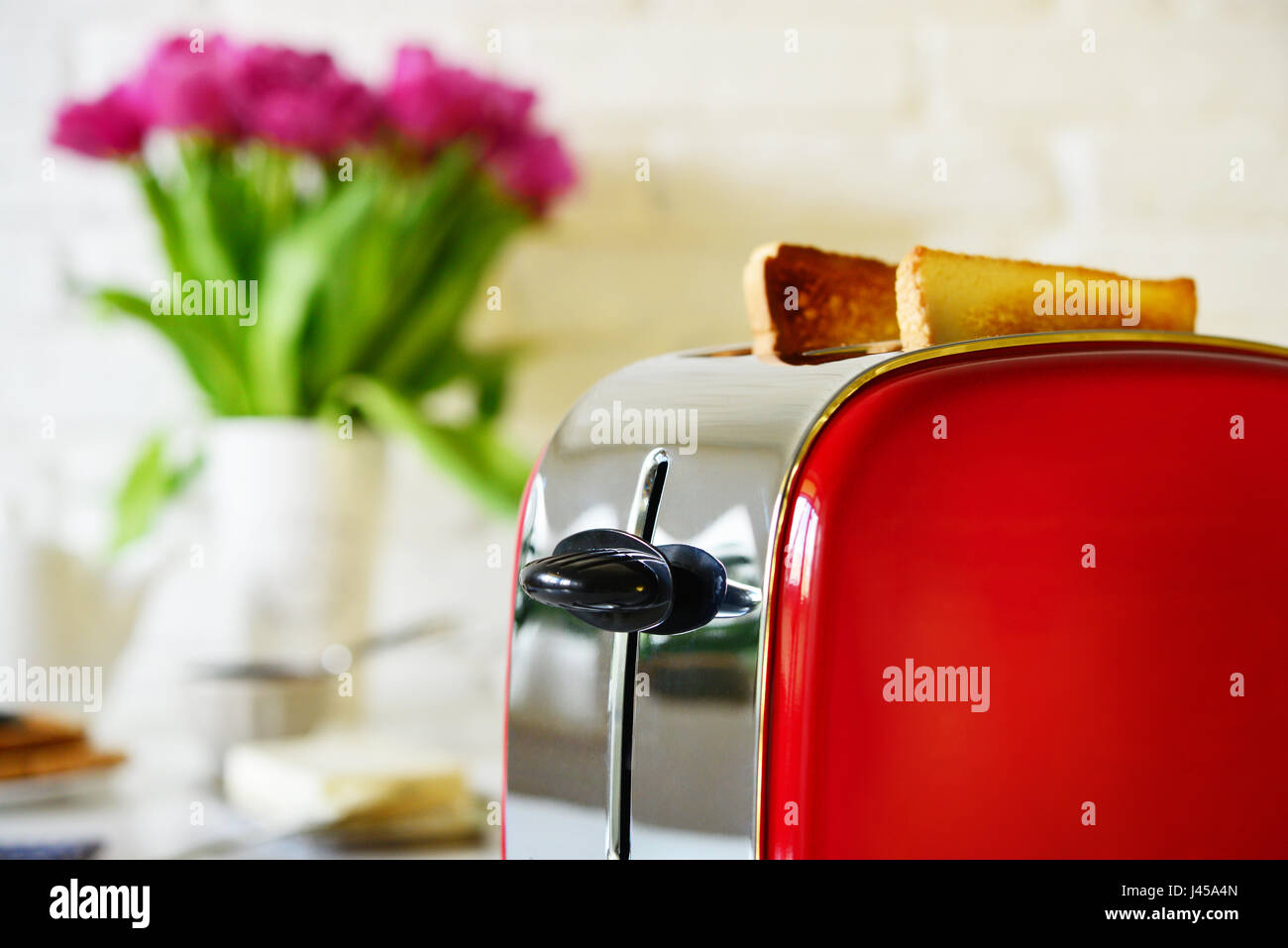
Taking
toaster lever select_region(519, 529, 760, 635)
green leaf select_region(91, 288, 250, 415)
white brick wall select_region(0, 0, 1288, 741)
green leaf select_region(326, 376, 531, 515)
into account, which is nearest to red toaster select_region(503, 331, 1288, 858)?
toaster lever select_region(519, 529, 760, 635)

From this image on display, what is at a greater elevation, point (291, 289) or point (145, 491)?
point (291, 289)

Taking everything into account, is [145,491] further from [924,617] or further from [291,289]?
[924,617]

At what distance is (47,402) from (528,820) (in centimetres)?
82

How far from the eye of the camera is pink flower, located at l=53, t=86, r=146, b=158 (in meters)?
0.81

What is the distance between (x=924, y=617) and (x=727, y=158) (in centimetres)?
76

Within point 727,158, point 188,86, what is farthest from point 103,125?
point 727,158

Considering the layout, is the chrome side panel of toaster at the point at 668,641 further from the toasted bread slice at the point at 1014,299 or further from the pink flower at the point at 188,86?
the pink flower at the point at 188,86

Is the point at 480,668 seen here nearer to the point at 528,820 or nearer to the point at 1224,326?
the point at 528,820

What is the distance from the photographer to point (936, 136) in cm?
102

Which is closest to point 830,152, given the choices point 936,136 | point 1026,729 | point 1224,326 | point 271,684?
point 936,136

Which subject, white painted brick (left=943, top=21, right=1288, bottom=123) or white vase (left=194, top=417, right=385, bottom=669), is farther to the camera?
white painted brick (left=943, top=21, right=1288, bottom=123)

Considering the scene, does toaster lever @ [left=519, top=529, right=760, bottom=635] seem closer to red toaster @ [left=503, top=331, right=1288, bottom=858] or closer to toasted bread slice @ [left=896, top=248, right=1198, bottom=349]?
red toaster @ [left=503, top=331, right=1288, bottom=858]

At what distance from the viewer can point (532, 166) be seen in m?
0.88

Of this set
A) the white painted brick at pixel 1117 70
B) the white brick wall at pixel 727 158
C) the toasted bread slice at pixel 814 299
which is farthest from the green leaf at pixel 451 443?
the white painted brick at pixel 1117 70
